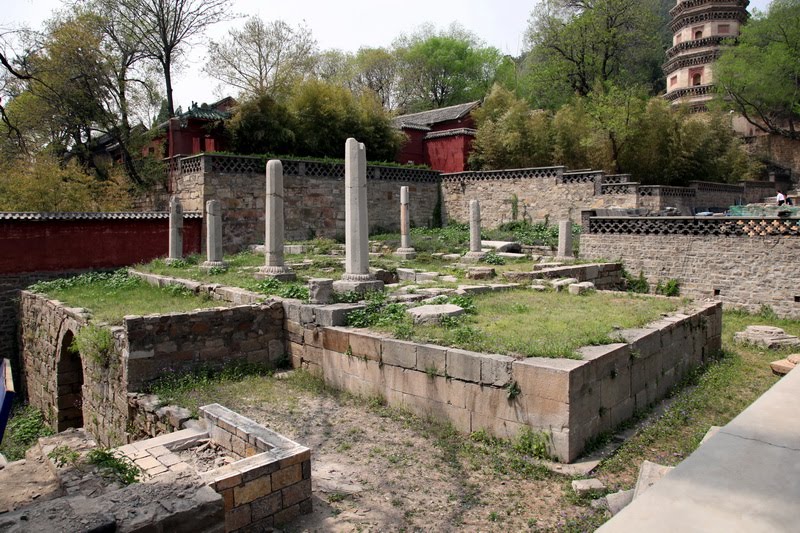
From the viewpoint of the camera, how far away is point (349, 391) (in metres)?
7.92

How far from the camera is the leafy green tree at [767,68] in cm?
3038

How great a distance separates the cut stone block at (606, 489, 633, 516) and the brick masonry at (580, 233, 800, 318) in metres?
11.5

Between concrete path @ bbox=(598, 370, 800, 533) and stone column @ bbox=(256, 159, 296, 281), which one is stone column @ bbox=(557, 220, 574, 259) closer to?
stone column @ bbox=(256, 159, 296, 281)

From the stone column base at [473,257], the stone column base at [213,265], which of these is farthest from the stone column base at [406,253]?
the stone column base at [213,265]

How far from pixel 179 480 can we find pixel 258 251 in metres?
14.8

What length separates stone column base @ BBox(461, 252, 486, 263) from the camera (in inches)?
622

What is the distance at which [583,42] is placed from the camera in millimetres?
31000

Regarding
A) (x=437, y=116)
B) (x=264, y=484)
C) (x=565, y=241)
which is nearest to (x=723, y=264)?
(x=565, y=241)

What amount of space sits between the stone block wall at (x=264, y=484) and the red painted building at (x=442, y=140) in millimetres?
23601

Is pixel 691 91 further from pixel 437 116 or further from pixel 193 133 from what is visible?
pixel 193 133

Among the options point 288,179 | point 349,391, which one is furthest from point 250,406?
point 288,179

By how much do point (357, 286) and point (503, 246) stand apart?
9.78 meters

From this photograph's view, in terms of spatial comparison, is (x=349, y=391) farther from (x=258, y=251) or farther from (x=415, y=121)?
(x=415, y=121)

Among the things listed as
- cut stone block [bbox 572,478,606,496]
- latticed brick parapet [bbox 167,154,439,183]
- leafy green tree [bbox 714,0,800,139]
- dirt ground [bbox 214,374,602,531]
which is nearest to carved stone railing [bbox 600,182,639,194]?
latticed brick parapet [bbox 167,154,439,183]
